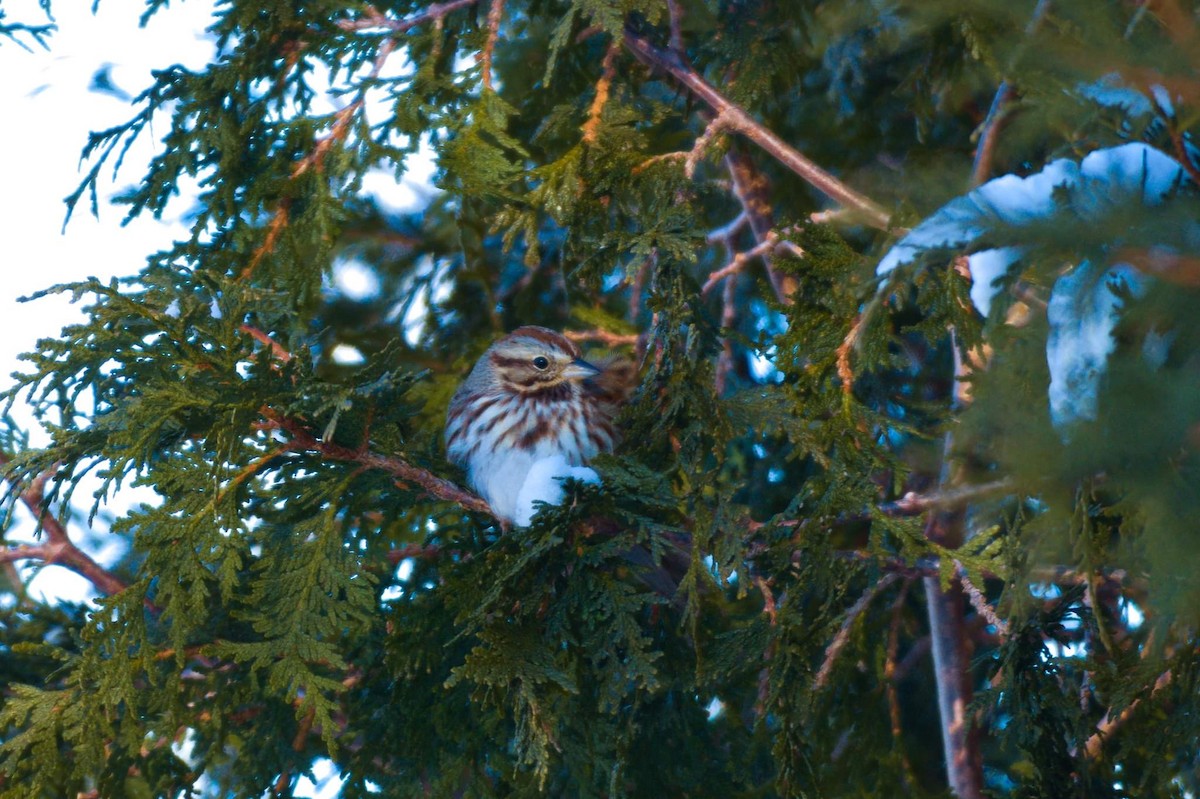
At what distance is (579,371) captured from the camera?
3734 millimetres

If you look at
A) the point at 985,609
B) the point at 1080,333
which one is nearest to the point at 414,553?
the point at 985,609

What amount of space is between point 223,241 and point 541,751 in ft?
5.54

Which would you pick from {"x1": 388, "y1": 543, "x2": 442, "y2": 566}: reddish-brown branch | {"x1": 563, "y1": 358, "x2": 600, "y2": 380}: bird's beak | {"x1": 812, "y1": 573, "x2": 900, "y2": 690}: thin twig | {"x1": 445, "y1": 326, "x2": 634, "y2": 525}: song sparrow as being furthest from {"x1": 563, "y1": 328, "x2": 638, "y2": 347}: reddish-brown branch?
{"x1": 812, "y1": 573, "x2": 900, "y2": 690}: thin twig

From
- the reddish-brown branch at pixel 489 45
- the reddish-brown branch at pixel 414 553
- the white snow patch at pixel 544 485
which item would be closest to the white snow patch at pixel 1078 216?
the white snow patch at pixel 544 485

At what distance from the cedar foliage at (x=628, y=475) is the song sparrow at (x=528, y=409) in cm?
20

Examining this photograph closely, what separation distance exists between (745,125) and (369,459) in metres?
1.30

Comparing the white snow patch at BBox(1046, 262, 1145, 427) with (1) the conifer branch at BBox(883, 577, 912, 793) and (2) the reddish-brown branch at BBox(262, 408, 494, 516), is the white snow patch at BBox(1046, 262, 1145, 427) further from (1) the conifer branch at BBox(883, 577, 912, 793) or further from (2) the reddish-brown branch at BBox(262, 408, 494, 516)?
(1) the conifer branch at BBox(883, 577, 912, 793)

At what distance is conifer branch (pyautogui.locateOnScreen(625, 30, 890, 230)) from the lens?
304 centimetres

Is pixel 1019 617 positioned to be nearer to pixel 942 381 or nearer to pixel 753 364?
pixel 942 381

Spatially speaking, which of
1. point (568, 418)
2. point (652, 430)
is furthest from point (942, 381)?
point (652, 430)

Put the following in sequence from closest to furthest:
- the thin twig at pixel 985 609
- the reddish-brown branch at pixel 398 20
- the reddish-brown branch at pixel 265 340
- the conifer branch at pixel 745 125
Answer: the thin twig at pixel 985 609, the reddish-brown branch at pixel 265 340, the conifer branch at pixel 745 125, the reddish-brown branch at pixel 398 20

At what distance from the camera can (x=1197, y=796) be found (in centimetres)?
222

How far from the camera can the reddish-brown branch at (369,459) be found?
8.29 ft

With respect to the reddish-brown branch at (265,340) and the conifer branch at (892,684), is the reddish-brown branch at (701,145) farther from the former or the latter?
the conifer branch at (892,684)
